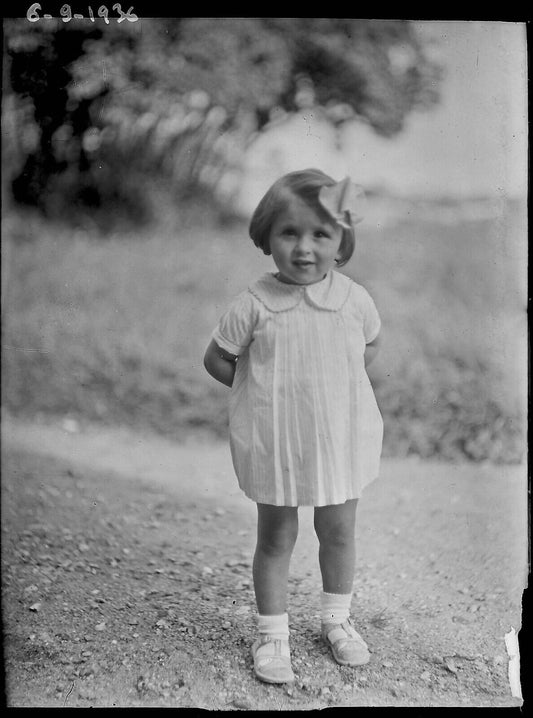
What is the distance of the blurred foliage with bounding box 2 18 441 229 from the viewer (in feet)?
9.54

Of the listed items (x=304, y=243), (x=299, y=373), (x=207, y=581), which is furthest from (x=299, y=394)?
(x=207, y=581)

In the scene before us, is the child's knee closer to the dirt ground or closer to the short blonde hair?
the dirt ground

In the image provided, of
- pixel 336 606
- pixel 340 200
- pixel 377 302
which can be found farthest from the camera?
pixel 377 302

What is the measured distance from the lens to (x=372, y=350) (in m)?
2.86

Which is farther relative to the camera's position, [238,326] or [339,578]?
[339,578]

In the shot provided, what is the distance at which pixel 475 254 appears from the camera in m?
3.00

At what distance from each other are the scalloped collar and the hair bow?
191 millimetres

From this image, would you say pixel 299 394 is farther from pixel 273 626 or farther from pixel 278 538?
pixel 273 626

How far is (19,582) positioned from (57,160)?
1.41 meters

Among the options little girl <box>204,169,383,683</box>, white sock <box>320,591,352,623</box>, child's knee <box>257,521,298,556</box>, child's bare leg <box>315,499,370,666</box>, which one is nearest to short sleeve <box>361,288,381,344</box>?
little girl <box>204,169,383,683</box>

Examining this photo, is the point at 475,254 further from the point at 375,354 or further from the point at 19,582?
the point at 19,582

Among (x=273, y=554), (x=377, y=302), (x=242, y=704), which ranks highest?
(x=377, y=302)

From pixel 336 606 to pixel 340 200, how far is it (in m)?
1.26

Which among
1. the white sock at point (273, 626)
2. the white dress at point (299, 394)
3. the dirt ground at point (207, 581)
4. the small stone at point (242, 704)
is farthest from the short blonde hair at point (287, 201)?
the small stone at point (242, 704)
